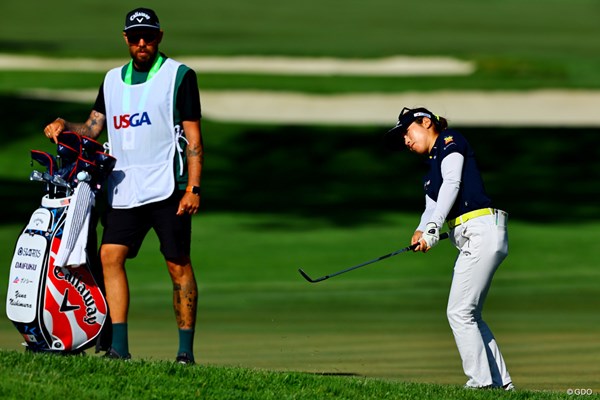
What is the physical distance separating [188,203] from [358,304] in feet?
14.4

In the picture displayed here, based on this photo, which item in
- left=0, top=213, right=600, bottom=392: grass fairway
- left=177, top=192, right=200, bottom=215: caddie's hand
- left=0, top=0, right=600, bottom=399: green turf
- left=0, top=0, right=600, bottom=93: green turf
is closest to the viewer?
left=177, top=192, right=200, bottom=215: caddie's hand

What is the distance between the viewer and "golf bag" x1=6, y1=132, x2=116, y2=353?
761 cm

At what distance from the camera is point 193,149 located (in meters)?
7.82

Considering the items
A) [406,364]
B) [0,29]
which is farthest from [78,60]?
[406,364]

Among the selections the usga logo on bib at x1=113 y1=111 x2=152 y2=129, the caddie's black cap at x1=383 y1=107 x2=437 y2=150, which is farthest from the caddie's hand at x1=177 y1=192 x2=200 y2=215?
the caddie's black cap at x1=383 y1=107 x2=437 y2=150

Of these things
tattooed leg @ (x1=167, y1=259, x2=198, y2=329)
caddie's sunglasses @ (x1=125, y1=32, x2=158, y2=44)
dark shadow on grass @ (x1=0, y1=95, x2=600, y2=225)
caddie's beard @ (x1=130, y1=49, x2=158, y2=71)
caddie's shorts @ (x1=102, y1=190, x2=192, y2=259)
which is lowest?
dark shadow on grass @ (x1=0, y1=95, x2=600, y2=225)

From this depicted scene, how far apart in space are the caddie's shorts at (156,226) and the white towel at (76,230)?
24 centimetres

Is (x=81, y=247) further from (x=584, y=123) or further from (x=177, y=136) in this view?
(x=584, y=123)

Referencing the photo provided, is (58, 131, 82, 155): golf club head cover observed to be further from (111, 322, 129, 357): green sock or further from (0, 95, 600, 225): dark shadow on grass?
(0, 95, 600, 225): dark shadow on grass

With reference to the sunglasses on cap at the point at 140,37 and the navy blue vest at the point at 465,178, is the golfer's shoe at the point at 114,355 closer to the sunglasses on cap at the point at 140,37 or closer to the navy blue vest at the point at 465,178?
the sunglasses on cap at the point at 140,37

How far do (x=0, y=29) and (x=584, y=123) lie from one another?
80.0 ft

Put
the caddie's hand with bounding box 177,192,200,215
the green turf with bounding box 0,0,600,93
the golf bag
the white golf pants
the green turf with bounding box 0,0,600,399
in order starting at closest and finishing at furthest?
the white golf pants, the golf bag, the caddie's hand with bounding box 177,192,200,215, the green turf with bounding box 0,0,600,399, the green turf with bounding box 0,0,600,93

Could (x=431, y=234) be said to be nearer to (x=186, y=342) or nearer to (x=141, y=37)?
(x=186, y=342)

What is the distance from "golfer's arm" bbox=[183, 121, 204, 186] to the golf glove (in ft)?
4.22
